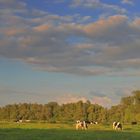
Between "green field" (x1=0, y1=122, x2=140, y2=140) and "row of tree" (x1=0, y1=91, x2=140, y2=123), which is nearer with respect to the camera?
"green field" (x1=0, y1=122, x2=140, y2=140)

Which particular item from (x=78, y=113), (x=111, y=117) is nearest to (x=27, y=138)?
(x=111, y=117)

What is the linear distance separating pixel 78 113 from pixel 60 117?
274 inches

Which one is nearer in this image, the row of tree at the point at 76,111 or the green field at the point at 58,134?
the green field at the point at 58,134

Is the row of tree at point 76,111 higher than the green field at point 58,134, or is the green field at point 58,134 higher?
the row of tree at point 76,111

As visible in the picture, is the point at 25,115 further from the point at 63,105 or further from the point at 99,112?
the point at 99,112

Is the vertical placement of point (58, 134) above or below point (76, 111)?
below

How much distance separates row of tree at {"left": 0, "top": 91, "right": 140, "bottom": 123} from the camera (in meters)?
136

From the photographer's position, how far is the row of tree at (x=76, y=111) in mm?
135500

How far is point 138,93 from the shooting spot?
446 feet

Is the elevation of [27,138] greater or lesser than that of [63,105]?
lesser

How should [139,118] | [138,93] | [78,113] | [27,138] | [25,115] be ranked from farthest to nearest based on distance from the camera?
1. [25,115]
2. [78,113]
3. [138,93]
4. [139,118]
5. [27,138]

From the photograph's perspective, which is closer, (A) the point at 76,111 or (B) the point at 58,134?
(B) the point at 58,134

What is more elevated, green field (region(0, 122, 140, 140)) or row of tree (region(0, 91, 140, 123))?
row of tree (region(0, 91, 140, 123))

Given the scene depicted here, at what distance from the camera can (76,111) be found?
163 m
